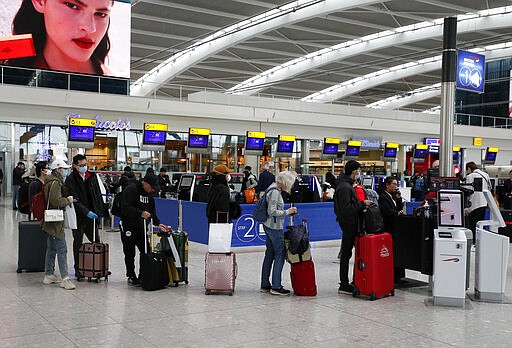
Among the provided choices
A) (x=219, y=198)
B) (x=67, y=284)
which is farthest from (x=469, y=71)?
(x=67, y=284)

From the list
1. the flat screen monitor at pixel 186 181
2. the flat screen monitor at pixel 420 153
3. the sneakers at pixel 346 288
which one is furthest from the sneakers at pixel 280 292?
the flat screen monitor at pixel 420 153

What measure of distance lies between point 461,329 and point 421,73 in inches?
1608

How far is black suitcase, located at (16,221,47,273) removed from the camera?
8.41 metres

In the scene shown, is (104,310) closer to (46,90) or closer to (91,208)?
(91,208)

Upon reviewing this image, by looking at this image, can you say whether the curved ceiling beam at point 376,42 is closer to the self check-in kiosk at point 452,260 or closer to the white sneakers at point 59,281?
the self check-in kiosk at point 452,260

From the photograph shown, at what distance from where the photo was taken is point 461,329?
230 inches

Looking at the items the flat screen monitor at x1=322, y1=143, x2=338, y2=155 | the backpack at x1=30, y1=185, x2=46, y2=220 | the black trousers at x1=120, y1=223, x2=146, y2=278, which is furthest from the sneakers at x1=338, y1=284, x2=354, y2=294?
the flat screen monitor at x1=322, y1=143, x2=338, y2=155

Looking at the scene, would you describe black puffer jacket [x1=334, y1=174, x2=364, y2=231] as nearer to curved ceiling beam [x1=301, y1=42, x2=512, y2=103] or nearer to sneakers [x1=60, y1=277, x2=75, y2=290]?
sneakers [x1=60, y1=277, x2=75, y2=290]

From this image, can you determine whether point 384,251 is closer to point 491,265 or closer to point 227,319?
point 491,265

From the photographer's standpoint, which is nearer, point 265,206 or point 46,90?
point 265,206

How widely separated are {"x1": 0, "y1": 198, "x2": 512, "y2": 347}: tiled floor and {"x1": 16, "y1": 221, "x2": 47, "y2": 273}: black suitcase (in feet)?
1.09

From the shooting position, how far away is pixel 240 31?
33.8 metres

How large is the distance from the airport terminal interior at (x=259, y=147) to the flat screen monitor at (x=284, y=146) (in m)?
0.07

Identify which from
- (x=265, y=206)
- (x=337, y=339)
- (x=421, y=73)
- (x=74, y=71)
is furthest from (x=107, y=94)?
(x=421, y=73)
